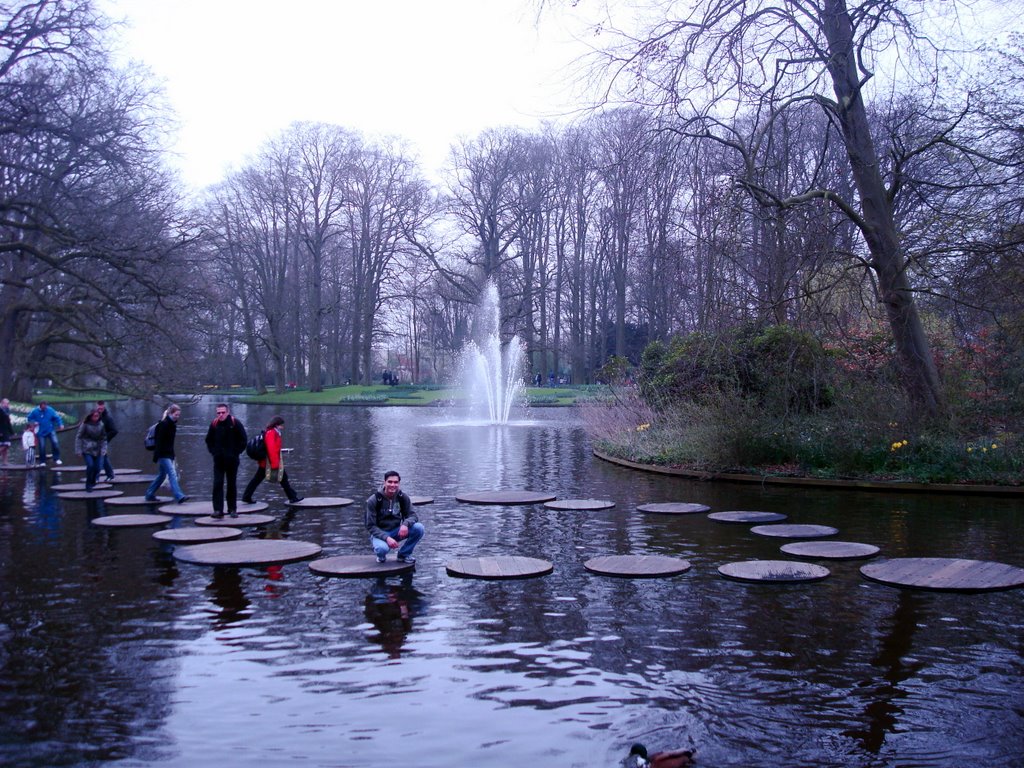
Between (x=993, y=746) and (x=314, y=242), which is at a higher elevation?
(x=314, y=242)

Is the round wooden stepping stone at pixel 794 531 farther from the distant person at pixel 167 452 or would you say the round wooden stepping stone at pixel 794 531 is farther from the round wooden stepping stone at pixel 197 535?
the distant person at pixel 167 452

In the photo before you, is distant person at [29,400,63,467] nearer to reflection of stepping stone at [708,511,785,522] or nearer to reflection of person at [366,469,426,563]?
reflection of person at [366,469,426,563]

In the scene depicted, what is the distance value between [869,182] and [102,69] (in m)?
18.4

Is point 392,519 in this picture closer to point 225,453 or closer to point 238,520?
point 238,520

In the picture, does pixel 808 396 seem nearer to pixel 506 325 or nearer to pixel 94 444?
pixel 94 444

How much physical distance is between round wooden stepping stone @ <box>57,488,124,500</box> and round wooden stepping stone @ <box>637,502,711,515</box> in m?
8.84

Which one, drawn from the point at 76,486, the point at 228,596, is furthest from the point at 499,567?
the point at 76,486

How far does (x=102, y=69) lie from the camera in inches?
894

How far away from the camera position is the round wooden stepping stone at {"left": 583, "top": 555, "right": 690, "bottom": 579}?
8961 millimetres

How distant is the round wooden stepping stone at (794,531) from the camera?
36.5 ft

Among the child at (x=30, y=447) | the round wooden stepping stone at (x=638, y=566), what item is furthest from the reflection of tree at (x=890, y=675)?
the child at (x=30, y=447)

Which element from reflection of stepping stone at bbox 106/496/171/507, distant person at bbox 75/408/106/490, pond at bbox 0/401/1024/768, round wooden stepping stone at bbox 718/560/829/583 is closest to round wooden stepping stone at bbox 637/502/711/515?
pond at bbox 0/401/1024/768

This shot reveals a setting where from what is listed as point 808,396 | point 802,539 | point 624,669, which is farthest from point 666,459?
point 624,669

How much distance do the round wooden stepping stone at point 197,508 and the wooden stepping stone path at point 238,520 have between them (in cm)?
47
